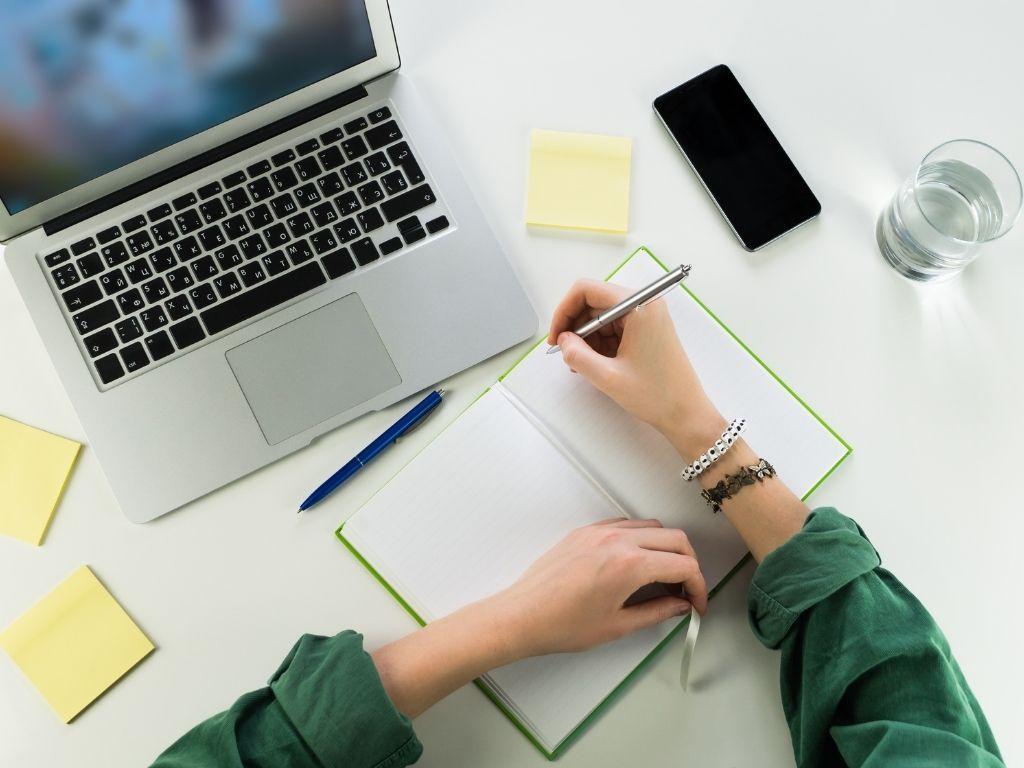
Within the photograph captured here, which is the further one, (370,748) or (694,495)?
(694,495)

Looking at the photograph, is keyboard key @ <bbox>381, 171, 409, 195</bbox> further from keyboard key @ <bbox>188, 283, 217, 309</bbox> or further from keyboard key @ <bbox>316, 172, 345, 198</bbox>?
keyboard key @ <bbox>188, 283, 217, 309</bbox>

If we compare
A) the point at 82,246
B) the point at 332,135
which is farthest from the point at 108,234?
the point at 332,135

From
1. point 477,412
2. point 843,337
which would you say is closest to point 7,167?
point 477,412

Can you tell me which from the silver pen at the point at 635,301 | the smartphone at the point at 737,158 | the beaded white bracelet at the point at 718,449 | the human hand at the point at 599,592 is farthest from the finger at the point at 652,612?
the smartphone at the point at 737,158

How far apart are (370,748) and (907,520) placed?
537mm

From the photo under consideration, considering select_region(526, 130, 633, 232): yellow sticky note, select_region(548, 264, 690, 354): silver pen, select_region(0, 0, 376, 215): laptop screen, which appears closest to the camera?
select_region(0, 0, 376, 215): laptop screen

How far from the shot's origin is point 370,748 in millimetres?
654

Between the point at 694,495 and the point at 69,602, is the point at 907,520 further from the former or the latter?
the point at 69,602

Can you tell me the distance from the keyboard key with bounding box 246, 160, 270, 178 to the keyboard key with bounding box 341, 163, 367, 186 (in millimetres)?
74

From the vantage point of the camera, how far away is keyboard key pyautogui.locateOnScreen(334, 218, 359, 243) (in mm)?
793

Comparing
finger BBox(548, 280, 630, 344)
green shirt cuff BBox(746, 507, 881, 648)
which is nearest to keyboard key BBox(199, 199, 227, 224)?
finger BBox(548, 280, 630, 344)

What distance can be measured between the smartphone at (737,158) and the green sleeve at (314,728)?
1.84ft

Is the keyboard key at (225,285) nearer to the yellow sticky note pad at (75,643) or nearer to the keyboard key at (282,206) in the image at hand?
the keyboard key at (282,206)

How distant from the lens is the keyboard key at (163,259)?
776mm
